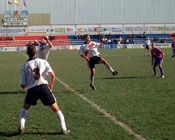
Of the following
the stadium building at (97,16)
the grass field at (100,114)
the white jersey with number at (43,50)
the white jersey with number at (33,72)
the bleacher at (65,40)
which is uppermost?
the stadium building at (97,16)

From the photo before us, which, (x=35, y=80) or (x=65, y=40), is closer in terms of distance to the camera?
(x=35, y=80)

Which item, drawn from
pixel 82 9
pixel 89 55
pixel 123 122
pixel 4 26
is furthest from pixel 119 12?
pixel 123 122

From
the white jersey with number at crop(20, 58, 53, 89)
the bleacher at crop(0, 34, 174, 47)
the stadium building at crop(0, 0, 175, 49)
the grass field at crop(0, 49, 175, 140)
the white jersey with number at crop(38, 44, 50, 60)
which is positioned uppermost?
the stadium building at crop(0, 0, 175, 49)

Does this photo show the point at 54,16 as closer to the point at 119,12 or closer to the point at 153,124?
the point at 119,12

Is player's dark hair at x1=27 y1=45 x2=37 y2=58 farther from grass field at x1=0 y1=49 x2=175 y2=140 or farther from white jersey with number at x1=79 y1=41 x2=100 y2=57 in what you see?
white jersey with number at x1=79 y1=41 x2=100 y2=57

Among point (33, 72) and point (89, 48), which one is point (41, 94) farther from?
point (89, 48)

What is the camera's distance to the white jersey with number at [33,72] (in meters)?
5.63

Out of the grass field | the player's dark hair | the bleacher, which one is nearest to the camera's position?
the player's dark hair

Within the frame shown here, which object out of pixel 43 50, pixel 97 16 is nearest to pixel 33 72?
pixel 43 50

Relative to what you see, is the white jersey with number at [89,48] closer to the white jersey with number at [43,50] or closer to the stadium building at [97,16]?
the white jersey with number at [43,50]

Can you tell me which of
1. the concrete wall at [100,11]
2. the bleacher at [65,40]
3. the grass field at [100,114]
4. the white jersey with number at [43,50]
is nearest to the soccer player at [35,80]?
the grass field at [100,114]

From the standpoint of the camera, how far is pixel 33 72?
565cm

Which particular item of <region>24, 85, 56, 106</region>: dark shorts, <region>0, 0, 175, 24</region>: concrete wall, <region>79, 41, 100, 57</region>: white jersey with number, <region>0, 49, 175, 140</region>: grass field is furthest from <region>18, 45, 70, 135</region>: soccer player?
<region>0, 0, 175, 24</region>: concrete wall

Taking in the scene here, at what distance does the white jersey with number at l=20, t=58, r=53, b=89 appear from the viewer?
18.5ft
